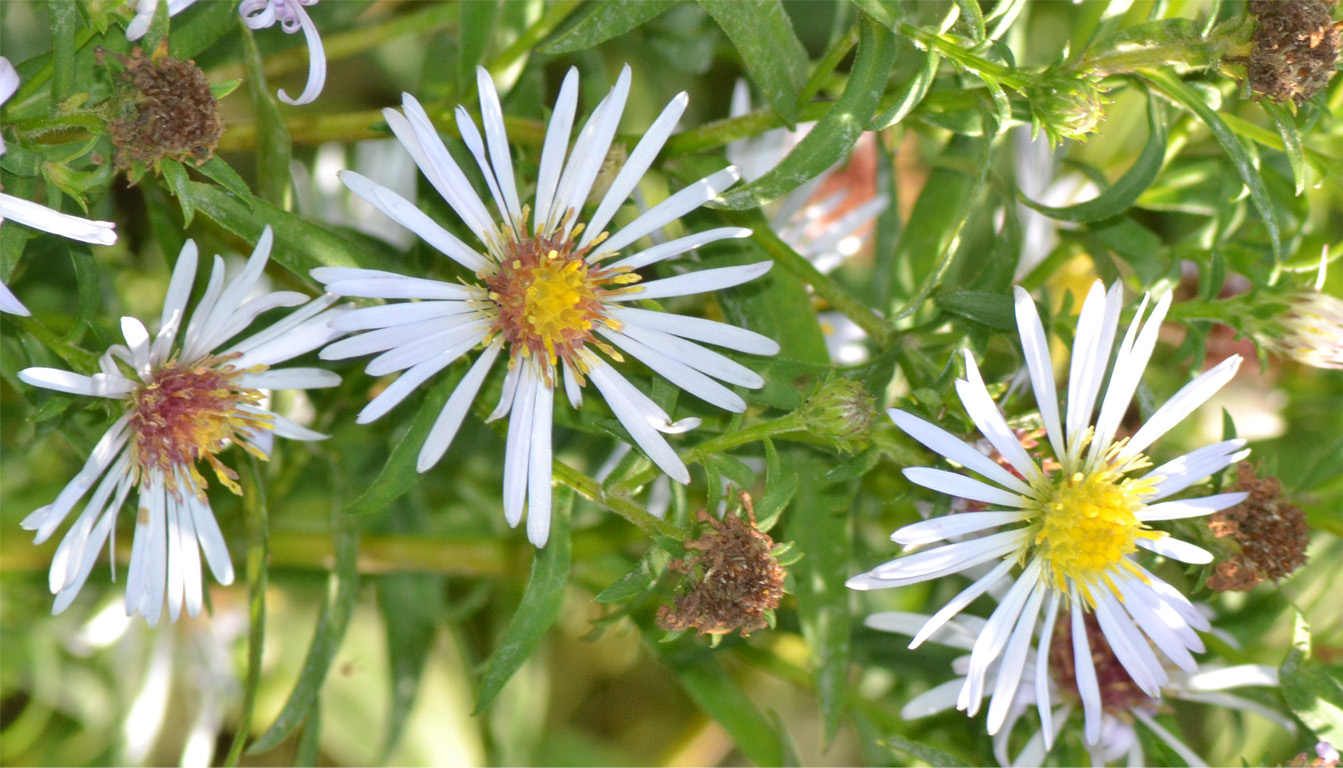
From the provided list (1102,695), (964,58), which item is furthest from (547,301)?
(1102,695)

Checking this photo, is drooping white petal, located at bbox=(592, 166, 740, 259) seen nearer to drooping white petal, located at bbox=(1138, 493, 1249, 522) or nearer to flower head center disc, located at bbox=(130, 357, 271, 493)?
flower head center disc, located at bbox=(130, 357, 271, 493)

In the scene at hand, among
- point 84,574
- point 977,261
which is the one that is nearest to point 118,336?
point 84,574

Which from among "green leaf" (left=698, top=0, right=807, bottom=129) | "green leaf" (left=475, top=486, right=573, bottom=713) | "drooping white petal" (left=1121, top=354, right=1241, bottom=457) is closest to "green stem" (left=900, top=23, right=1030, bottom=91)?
"green leaf" (left=698, top=0, right=807, bottom=129)

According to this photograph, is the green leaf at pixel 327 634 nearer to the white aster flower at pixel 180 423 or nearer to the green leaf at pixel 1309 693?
the white aster flower at pixel 180 423

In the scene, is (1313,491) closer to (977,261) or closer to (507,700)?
→ (977,261)

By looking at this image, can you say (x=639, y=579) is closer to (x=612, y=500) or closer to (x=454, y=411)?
(x=612, y=500)
